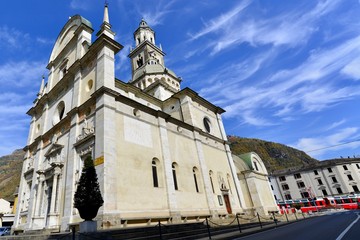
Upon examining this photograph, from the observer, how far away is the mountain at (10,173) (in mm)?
94425

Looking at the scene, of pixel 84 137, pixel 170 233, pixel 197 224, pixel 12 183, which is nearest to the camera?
pixel 170 233

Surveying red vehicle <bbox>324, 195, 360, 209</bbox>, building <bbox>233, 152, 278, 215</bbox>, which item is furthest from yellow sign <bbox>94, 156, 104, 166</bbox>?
red vehicle <bbox>324, 195, 360, 209</bbox>

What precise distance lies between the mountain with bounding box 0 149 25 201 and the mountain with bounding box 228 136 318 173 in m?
109

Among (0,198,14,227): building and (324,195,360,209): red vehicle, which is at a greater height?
(0,198,14,227): building

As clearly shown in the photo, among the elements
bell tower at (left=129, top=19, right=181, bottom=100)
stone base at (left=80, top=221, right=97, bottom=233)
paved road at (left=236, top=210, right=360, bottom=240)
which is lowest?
paved road at (left=236, top=210, right=360, bottom=240)

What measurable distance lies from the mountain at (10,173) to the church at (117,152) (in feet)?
235

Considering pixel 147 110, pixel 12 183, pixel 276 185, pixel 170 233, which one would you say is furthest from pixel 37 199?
pixel 12 183

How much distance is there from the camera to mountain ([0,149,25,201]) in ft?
310

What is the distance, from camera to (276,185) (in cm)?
6469

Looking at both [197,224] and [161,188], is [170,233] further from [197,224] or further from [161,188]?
[161,188]

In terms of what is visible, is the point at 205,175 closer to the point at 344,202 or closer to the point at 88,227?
the point at 88,227

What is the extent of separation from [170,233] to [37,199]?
1341 centimetres

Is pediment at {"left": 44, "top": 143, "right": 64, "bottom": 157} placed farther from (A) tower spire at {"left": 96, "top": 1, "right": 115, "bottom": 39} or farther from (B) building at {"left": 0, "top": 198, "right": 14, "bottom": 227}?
(B) building at {"left": 0, "top": 198, "right": 14, "bottom": 227}

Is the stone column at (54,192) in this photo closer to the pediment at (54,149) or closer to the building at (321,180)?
the pediment at (54,149)
